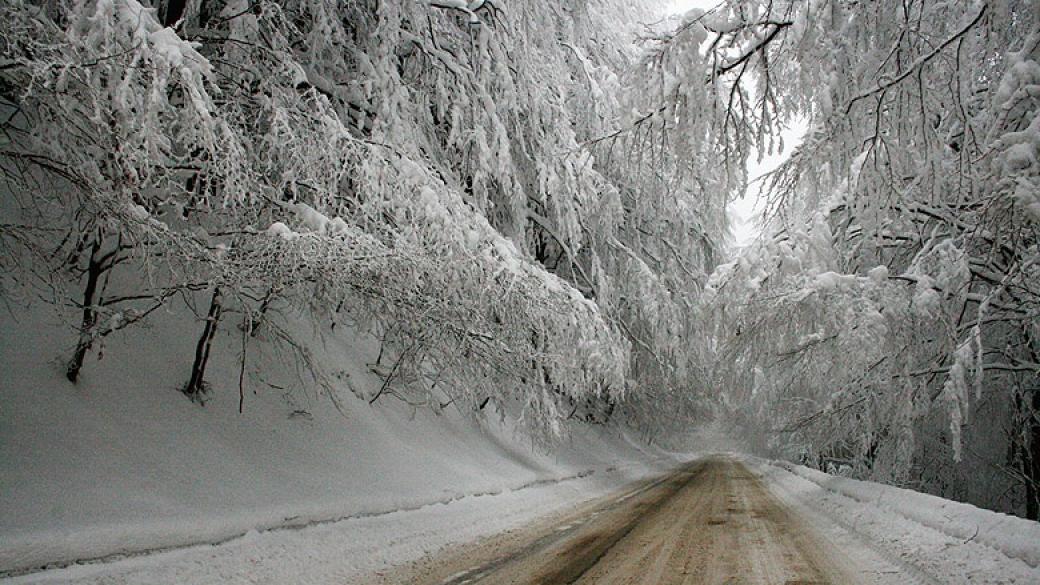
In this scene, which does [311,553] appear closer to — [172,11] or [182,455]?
[182,455]

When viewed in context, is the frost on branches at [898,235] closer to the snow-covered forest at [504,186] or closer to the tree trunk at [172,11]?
the snow-covered forest at [504,186]

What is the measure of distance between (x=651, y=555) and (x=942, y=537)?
2.56m

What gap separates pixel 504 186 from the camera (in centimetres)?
839

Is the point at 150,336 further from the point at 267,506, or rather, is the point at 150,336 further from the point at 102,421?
the point at 267,506

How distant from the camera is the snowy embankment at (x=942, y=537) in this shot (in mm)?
4555

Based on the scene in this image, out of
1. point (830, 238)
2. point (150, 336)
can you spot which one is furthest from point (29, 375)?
point (830, 238)

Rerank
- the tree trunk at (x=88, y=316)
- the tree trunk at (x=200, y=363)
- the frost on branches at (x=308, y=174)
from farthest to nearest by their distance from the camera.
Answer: the tree trunk at (x=200, y=363)
the tree trunk at (x=88, y=316)
the frost on branches at (x=308, y=174)

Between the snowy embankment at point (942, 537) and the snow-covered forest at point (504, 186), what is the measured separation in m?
0.75

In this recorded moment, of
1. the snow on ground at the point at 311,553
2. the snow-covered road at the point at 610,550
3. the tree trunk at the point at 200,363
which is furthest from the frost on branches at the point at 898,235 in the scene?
the tree trunk at the point at 200,363

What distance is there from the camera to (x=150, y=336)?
6.61m

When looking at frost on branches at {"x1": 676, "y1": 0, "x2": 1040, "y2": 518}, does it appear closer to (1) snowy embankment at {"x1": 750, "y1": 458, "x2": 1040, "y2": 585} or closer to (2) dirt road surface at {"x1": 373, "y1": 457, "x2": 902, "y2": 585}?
(1) snowy embankment at {"x1": 750, "y1": 458, "x2": 1040, "y2": 585}

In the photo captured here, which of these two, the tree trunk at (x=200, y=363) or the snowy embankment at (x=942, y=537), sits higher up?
the tree trunk at (x=200, y=363)

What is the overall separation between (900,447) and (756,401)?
671cm

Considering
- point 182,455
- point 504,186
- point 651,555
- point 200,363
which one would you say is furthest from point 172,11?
point 651,555
